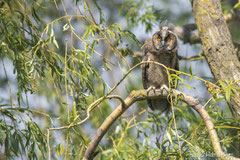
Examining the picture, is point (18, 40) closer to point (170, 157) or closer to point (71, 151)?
point (71, 151)

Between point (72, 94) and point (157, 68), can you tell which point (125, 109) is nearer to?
point (72, 94)

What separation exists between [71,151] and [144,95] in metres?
0.59

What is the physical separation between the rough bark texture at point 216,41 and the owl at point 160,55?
288 millimetres

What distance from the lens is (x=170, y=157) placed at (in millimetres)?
1759

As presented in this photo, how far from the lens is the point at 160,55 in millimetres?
2736

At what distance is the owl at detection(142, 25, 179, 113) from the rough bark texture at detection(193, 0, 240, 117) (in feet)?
0.94

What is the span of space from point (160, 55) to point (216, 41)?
1.79 ft

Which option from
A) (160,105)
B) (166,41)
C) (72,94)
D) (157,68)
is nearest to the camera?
(72,94)

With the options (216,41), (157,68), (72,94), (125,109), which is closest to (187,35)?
(157,68)

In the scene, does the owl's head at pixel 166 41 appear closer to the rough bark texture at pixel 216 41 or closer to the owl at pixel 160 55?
the owl at pixel 160 55

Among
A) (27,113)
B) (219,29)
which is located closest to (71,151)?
(27,113)

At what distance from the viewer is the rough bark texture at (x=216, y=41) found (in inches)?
90.1

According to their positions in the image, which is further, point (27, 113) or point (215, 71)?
point (215, 71)

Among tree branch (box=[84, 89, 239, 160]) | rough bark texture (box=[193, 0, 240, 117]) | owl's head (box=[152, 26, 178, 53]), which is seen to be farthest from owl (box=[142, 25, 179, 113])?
tree branch (box=[84, 89, 239, 160])
